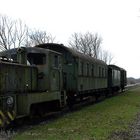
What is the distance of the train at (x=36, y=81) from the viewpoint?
1427cm

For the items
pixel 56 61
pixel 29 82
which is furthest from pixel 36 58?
pixel 29 82

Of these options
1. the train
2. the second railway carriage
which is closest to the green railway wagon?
the train

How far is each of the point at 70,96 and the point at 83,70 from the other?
2.71 metres

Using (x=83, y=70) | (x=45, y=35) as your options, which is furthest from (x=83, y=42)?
(x=83, y=70)

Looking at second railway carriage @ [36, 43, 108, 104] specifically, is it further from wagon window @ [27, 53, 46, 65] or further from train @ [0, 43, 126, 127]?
wagon window @ [27, 53, 46, 65]

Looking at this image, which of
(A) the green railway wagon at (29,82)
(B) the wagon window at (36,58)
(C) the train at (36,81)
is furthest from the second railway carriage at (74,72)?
(B) the wagon window at (36,58)

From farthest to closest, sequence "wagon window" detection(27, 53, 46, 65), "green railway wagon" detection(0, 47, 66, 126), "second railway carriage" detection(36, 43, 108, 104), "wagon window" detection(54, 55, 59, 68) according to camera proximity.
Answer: "second railway carriage" detection(36, 43, 108, 104)
"wagon window" detection(54, 55, 59, 68)
"wagon window" detection(27, 53, 46, 65)
"green railway wagon" detection(0, 47, 66, 126)

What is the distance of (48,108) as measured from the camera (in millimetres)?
18859

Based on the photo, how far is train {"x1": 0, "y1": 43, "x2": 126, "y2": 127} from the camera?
14.3 m

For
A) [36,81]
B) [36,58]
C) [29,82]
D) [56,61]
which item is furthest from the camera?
[56,61]

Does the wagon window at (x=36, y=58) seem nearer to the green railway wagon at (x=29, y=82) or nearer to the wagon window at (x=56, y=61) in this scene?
the green railway wagon at (x=29, y=82)

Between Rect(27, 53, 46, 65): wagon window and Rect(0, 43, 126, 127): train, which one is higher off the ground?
Rect(27, 53, 46, 65): wagon window

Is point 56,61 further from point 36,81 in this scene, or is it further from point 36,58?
point 36,81

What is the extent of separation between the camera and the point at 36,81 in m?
17.4
